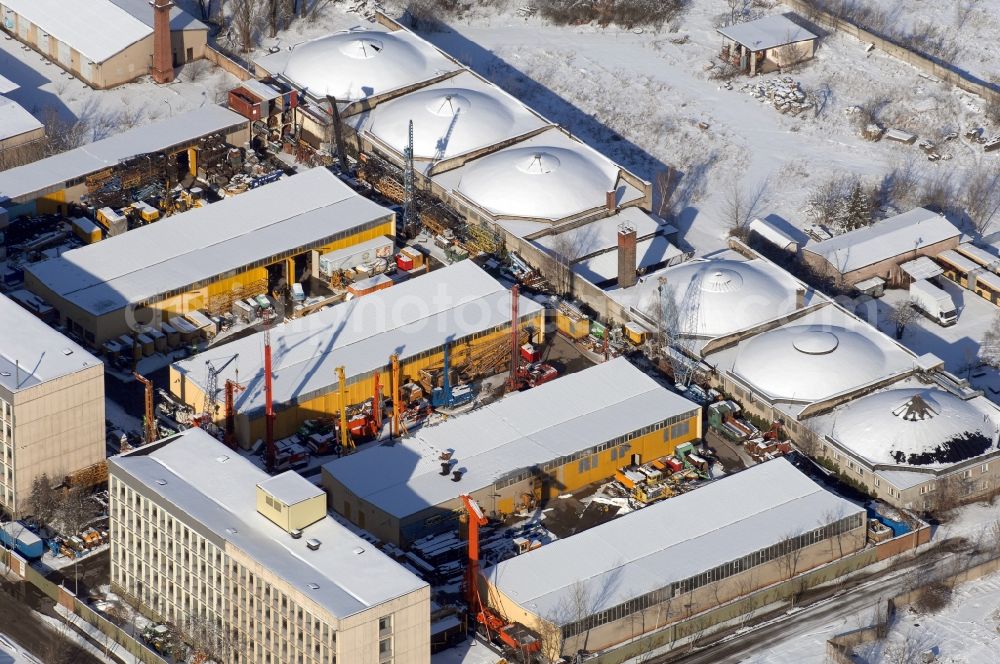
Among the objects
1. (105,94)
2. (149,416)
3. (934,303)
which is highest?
(934,303)

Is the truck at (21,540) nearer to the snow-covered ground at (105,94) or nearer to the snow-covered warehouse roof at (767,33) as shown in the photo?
the snow-covered ground at (105,94)

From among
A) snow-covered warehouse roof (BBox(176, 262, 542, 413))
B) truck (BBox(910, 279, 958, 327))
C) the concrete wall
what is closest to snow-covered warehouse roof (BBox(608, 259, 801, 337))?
snow-covered warehouse roof (BBox(176, 262, 542, 413))

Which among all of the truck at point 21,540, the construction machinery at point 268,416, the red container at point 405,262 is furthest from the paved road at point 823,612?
the red container at point 405,262

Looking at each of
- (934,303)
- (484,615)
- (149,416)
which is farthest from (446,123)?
(484,615)

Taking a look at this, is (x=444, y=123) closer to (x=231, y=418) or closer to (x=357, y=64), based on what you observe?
(x=357, y=64)

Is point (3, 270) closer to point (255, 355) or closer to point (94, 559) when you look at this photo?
point (255, 355)
